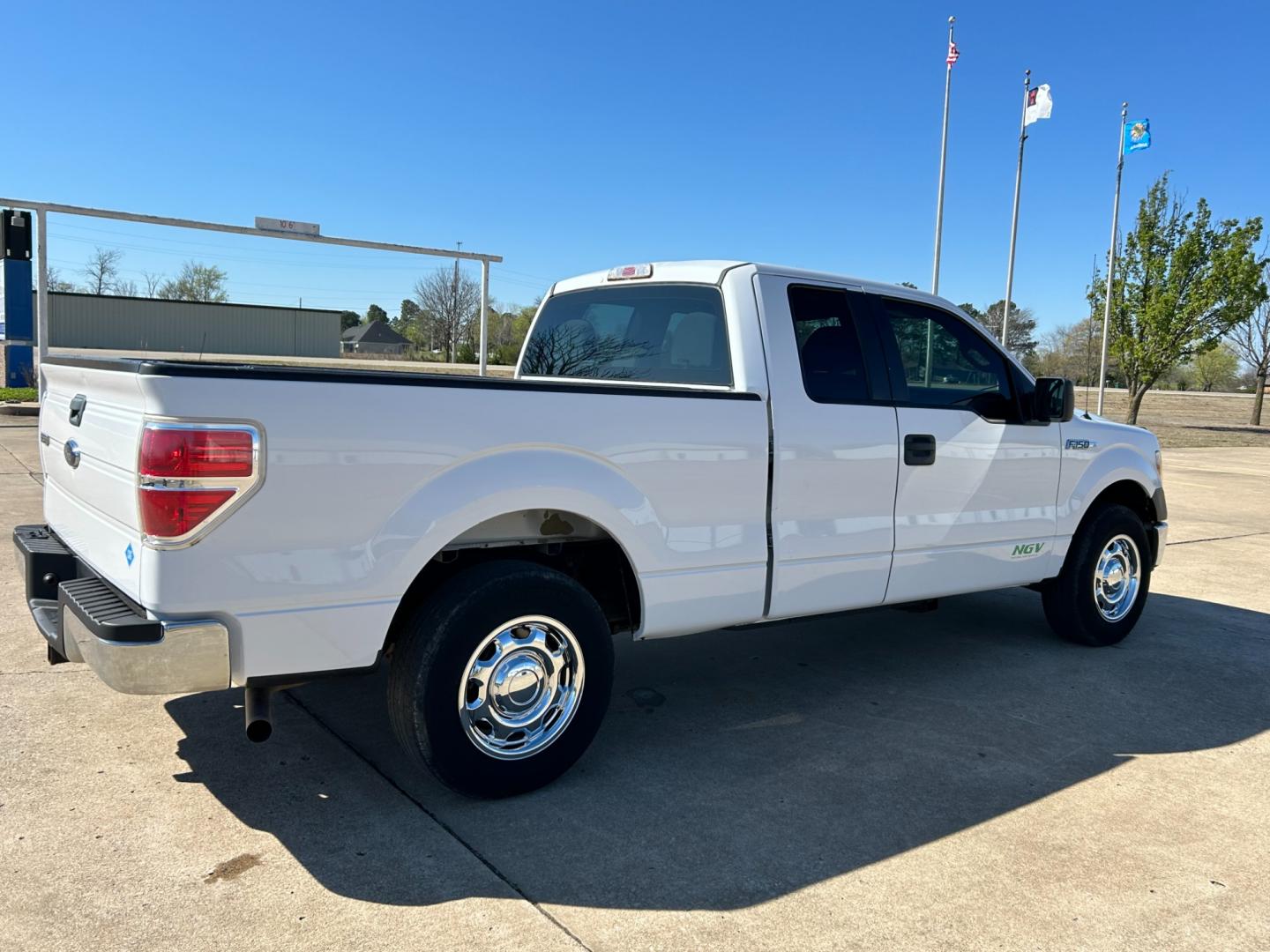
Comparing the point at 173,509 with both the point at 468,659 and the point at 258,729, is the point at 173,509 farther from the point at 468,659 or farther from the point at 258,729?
the point at 468,659

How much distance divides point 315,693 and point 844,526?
2511mm

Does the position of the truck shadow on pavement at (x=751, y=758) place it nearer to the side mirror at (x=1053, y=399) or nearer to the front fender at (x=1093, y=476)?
the front fender at (x=1093, y=476)

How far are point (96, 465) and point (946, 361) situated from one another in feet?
12.3

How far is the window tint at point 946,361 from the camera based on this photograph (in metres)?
4.73

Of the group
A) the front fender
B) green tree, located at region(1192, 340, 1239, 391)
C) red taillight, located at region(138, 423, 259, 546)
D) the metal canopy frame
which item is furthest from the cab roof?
green tree, located at region(1192, 340, 1239, 391)

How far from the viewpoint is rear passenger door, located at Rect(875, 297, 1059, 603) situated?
15.1 ft

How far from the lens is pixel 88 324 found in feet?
66.6

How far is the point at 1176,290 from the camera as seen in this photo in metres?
31.5

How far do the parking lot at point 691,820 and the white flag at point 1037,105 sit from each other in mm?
24343

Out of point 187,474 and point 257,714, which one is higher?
point 187,474

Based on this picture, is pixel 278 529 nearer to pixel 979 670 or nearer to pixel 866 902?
pixel 866 902

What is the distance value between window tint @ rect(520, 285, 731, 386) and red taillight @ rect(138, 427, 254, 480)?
6.80 feet

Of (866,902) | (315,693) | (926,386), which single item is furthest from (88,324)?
(866,902)

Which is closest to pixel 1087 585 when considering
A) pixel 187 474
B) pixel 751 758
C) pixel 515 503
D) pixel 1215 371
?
pixel 751 758
